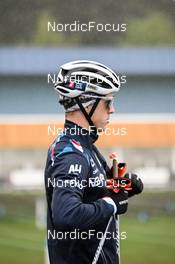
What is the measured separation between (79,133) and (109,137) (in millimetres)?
958

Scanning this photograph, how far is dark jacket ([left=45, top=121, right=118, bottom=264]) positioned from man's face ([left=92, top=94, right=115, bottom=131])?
0.15 feet

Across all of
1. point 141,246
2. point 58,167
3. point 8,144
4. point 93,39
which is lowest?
point 141,246

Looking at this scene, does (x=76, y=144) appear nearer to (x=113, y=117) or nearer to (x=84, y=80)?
(x=84, y=80)

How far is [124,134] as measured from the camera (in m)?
3.30

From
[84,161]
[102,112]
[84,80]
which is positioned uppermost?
[84,80]

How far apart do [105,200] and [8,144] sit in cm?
127

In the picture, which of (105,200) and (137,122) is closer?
(105,200)

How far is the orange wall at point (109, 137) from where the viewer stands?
333 centimetres

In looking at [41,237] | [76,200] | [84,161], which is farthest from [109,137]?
[76,200]

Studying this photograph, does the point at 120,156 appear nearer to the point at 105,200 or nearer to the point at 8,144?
the point at 8,144

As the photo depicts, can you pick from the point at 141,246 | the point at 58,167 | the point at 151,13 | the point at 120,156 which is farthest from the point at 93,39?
the point at 58,167

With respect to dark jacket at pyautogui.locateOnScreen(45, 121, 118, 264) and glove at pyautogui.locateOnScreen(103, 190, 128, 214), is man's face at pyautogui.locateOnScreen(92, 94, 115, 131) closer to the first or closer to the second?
dark jacket at pyautogui.locateOnScreen(45, 121, 118, 264)

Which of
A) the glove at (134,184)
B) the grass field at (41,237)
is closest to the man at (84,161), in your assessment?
the glove at (134,184)

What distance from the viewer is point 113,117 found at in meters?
3.28
